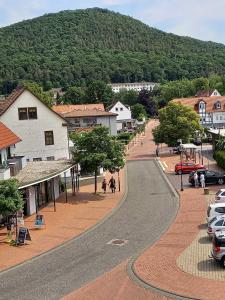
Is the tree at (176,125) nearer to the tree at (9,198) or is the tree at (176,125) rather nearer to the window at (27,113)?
the window at (27,113)

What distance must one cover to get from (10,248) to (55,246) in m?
2.39

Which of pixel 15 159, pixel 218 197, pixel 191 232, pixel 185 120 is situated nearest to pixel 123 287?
pixel 191 232

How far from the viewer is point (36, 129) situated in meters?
51.1

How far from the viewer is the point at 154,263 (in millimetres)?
23500

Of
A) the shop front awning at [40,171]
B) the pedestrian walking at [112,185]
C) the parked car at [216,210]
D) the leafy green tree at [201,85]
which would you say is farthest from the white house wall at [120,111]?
the parked car at [216,210]

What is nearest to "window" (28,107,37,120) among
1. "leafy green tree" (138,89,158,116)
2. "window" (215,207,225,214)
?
"window" (215,207,225,214)

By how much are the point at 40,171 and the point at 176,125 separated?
123ft

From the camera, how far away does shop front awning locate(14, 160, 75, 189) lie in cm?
3544

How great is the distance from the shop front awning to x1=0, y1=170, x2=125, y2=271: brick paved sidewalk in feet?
8.73

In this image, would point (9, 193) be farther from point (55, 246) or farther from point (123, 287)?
point (123, 287)

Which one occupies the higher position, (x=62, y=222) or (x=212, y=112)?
(x=212, y=112)

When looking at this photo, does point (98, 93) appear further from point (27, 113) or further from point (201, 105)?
point (27, 113)

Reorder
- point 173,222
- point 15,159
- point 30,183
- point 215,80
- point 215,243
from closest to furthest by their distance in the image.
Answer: point 215,243, point 173,222, point 30,183, point 15,159, point 215,80

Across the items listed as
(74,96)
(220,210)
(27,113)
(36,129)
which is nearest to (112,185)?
(36,129)
